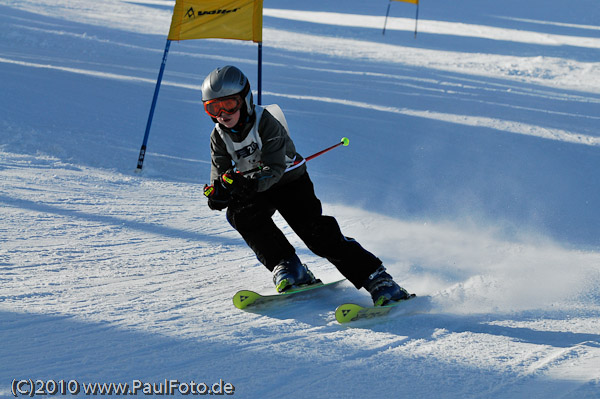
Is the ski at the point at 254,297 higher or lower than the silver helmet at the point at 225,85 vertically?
lower

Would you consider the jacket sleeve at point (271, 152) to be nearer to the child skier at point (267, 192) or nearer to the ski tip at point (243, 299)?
the child skier at point (267, 192)

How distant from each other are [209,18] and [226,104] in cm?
349

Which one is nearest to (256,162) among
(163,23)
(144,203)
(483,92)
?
(144,203)

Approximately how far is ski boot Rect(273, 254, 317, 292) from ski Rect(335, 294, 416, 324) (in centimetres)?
39

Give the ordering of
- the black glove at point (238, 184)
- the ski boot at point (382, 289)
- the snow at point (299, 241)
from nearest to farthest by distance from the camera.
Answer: the snow at point (299, 241), the black glove at point (238, 184), the ski boot at point (382, 289)

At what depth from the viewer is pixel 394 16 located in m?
27.4

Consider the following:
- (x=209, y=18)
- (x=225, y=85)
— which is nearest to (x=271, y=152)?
(x=225, y=85)

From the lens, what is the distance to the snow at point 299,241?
2.97 meters

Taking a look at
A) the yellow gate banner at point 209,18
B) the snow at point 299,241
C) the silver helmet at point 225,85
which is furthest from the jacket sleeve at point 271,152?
the yellow gate banner at point 209,18

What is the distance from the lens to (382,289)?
3.73 meters

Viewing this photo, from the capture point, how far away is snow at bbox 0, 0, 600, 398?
2.97m

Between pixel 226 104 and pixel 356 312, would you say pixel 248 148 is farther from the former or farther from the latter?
pixel 356 312

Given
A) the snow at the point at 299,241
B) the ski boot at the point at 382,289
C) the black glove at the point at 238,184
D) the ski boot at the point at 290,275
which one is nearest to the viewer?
the snow at the point at 299,241

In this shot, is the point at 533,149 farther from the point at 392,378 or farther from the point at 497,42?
the point at 497,42
